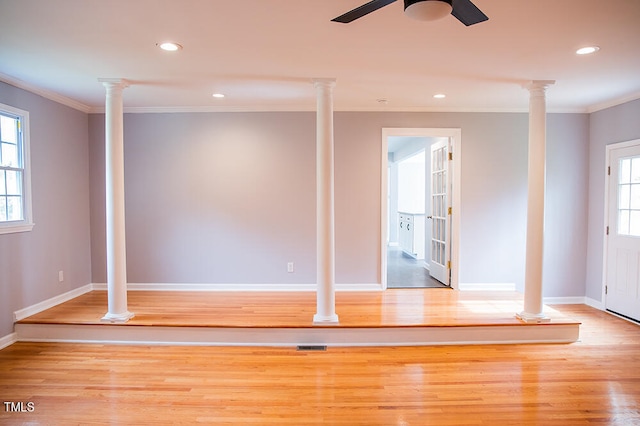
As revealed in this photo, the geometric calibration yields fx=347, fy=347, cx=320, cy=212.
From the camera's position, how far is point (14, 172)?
3.67 m

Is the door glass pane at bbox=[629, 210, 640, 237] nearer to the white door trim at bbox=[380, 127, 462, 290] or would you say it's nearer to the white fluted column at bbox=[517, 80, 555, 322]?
the white fluted column at bbox=[517, 80, 555, 322]

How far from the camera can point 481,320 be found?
3666 millimetres

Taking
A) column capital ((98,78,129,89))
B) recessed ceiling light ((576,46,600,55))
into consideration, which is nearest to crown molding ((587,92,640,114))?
recessed ceiling light ((576,46,600,55))

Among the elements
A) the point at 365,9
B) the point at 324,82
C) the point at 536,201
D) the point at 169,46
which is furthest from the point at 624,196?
the point at 169,46

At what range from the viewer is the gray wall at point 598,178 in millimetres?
4375

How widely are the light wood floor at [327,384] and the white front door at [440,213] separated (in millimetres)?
1762

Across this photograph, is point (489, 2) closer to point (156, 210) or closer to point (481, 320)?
point (481, 320)

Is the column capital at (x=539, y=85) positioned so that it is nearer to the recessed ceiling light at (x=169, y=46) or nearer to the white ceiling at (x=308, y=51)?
the white ceiling at (x=308, y=51)

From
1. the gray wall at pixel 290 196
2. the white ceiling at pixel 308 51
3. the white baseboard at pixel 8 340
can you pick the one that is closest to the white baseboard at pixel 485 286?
the gray wall at pixel 290 196

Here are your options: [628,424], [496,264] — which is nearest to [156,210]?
[496,264]

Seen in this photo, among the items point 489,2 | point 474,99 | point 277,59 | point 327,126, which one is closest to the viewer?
point 489,2

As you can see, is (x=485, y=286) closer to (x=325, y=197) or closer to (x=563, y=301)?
(x=563, y=301)

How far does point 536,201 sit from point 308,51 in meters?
2.80

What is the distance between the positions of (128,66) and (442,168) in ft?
13.9
